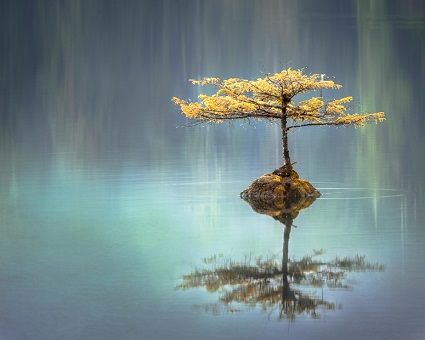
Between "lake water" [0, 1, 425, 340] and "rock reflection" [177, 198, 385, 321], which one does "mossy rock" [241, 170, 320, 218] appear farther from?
"rock reflection" [177, 198, 385, 321]

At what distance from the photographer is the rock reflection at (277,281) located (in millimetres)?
14391

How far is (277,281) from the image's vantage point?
16.2 metres

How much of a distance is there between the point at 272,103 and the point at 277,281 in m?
13.8

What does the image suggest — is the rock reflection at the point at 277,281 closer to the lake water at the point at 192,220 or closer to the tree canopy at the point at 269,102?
the lake water at the point at 192,220

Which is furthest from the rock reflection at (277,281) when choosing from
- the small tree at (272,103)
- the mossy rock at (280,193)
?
the small tree at (272,103)

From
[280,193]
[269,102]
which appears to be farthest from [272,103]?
[280,193]

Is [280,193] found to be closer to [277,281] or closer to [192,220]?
[192,220]

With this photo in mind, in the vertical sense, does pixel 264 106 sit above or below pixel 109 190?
above

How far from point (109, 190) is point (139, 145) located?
27.4 metres

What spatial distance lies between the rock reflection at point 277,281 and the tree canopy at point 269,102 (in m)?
9.49

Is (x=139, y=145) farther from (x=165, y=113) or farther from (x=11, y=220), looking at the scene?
(x=165, y=113)

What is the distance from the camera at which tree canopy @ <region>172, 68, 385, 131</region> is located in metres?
28.3

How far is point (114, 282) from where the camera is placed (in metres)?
16.3

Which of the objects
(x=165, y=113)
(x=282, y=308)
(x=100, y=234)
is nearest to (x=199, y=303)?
(x=282, y=308)
